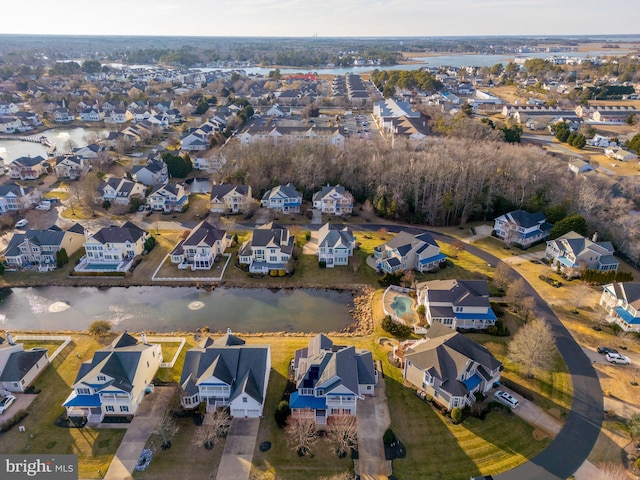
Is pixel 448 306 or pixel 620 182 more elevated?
pixel 620 182

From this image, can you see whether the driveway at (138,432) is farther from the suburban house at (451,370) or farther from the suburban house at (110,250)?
the suburban house at (110,250)

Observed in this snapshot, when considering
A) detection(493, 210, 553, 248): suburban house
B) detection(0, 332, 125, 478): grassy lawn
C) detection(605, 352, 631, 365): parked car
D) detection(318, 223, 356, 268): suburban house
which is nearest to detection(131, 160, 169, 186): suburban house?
detection(318, 223, 356, 268): suburban house

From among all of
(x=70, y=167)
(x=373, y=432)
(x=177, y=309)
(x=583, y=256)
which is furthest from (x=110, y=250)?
(x=583, y=256)

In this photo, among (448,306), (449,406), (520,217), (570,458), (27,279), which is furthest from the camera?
(520,217)

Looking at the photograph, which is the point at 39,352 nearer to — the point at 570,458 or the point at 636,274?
the point at 570,458

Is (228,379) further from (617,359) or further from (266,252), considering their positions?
(617,359)

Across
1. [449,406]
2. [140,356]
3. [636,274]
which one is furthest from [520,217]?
[140,356]

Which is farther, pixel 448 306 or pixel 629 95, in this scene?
pixel 629 95
